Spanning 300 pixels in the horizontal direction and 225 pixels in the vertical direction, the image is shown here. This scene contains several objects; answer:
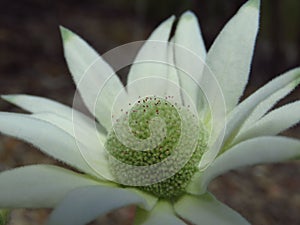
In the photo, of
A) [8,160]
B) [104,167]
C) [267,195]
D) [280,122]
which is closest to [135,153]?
[104,167]

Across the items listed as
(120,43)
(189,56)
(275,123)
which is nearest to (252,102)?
(275,123)

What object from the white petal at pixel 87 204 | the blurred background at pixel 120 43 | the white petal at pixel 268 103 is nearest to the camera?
the white petal at pixel 87 204

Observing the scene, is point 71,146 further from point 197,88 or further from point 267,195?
point 267,195

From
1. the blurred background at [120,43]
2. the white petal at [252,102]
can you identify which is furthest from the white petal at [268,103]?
the blurred background at [120,43]

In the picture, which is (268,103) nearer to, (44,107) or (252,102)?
(252,102)

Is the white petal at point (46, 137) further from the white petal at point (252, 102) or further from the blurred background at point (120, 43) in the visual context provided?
the blurred background at point (120, 43)
